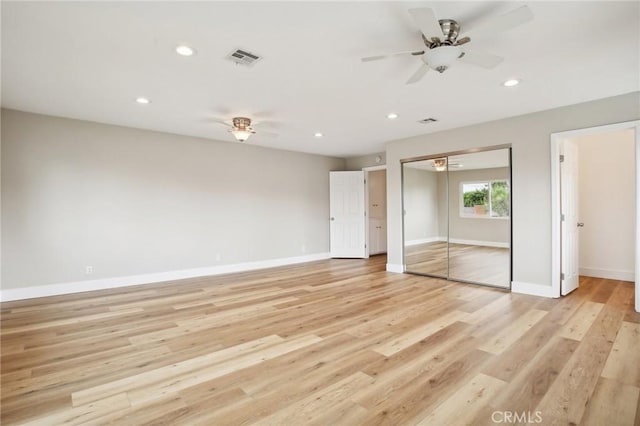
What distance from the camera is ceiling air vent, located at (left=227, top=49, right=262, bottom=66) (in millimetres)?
2622

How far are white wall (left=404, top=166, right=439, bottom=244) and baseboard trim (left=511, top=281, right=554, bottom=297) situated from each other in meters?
1.46

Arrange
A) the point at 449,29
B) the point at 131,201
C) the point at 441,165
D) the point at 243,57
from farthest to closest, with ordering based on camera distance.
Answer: the point at 441,165
the point at 131,201
the point at 243,57
the point at 449,29

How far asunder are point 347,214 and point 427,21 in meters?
5.79

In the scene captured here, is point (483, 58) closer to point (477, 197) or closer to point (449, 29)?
point (449, 29)

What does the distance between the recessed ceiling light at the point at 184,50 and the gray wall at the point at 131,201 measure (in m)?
3.09

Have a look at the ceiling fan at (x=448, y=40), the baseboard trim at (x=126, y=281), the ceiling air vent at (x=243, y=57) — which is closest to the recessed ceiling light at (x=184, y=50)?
the ceiling air vent at (x=243, y=57)

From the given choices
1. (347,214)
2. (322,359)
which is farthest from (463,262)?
(322,359)

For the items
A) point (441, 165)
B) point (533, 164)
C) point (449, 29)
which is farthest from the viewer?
point (441, 165)

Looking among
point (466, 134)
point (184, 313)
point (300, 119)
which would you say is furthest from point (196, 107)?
point (466, 134)

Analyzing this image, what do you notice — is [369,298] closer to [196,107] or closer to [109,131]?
[196,107]

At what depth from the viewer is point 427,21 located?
1935mm

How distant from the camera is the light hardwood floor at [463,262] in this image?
4699mm

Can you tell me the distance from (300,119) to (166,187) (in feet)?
8.96

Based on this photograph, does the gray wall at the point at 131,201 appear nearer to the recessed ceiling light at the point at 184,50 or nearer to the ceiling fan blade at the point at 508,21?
the recessed ceiling light at the point at 184,50
